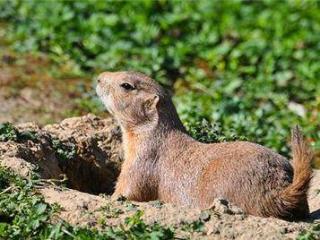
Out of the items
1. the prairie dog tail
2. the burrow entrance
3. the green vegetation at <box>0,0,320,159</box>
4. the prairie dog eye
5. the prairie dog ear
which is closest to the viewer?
the prairie dog tail

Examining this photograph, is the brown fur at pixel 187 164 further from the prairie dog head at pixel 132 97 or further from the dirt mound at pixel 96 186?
the dirt mound at pixel 96 186

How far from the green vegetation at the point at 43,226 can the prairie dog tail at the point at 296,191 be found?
3.13 feet

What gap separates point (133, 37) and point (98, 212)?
630 cm

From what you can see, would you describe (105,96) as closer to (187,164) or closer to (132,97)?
(132,97)

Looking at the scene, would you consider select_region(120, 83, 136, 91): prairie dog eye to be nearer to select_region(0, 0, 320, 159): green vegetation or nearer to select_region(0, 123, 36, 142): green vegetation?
select_region(0, 123, 36, 142): green vegetation

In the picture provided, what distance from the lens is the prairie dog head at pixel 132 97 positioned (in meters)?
6.88

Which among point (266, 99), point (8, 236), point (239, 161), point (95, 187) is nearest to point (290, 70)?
point (266, 99)

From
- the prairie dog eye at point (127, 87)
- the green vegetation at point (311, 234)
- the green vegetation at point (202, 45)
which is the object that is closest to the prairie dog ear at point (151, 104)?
the prairie dog eye at point (127, 87)

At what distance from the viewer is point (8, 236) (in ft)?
18.3

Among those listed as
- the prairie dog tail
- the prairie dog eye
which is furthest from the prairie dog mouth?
the prairie dog tail

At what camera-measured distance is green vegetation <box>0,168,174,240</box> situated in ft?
17.8

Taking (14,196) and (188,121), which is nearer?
(14,196)

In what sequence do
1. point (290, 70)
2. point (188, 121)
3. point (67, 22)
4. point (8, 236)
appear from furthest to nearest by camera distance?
point (67, 22) < point (290, 70) < point (188, 121) < point (8, 236)

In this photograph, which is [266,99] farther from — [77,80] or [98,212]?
[98,212]
